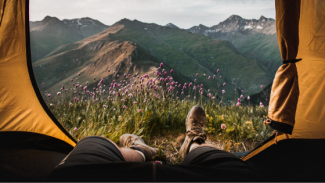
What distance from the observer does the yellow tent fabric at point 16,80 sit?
1327 millimetres

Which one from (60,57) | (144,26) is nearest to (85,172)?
(60,57)

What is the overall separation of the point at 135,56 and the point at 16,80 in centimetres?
6040

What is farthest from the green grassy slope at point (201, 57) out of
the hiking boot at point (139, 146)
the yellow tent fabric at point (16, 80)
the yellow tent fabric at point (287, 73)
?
the yellow tent fabric at point (16, 80)

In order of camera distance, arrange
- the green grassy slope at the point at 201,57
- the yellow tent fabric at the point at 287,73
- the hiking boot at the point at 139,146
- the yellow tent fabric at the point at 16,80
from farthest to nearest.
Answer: the green grassy slope at the point at 201,57 < the hiking boot at the point at 139,146 < the yellow tent fabric at the point at 16,80 < the yellow tent fabric at the point at 287,73

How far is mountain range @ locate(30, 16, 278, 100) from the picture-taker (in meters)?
63.2

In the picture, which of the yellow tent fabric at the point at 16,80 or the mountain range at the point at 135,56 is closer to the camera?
the yellow tent fabric at the point at 16,80

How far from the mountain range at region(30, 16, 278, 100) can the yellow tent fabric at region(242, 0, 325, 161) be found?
3384 cm

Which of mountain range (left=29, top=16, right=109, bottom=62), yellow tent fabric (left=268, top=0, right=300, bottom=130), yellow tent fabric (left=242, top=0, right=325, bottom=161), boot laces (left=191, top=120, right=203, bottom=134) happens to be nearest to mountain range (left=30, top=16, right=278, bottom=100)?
mountain range (left=29, top=16, right=109, bottom=62)

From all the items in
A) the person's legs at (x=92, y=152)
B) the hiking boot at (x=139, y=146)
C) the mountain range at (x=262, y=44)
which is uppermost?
the mountain range at (x=262, y=44)

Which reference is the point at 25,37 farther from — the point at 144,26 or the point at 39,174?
the point at 144,26

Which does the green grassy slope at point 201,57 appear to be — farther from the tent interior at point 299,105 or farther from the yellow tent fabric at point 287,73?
A: the yellow tent fabric at point 287,73

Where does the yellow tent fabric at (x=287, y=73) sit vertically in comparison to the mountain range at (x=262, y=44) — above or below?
below

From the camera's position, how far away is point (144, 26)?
173500mm

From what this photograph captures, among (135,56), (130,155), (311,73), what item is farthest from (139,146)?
(135,56)
